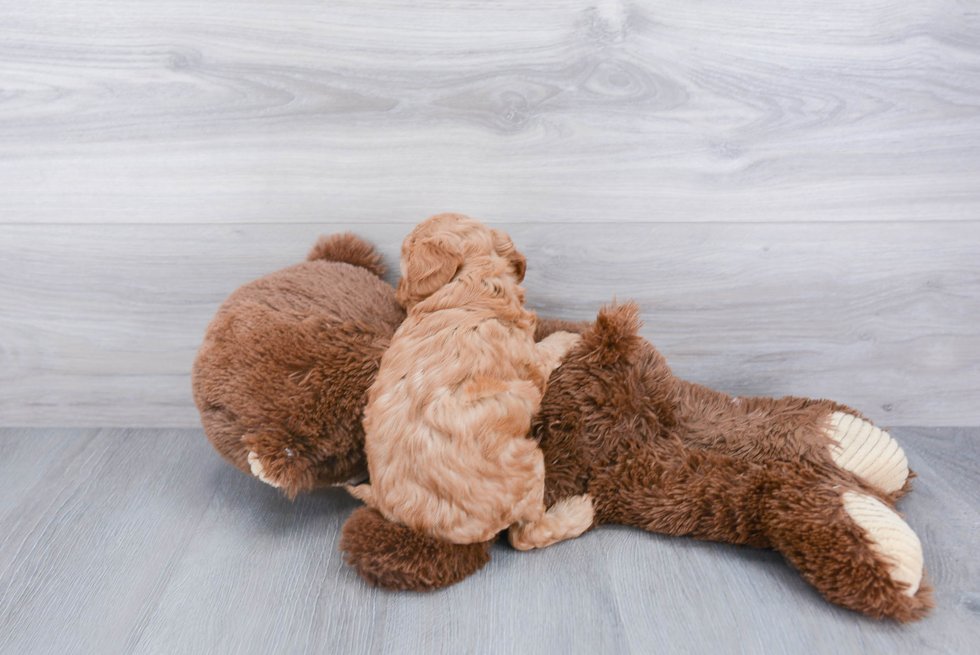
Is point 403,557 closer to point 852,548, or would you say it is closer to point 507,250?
point 507,250

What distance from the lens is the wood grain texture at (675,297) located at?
1.06 m

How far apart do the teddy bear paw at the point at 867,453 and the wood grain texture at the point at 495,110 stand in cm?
34

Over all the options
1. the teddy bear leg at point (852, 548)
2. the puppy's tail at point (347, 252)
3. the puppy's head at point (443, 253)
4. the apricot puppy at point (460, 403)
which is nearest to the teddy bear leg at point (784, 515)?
the teddy bear leg at point (852, 548)

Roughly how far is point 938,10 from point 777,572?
834 millimetres

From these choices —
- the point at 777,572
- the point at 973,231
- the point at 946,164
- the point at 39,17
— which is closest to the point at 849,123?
the point at 946,164

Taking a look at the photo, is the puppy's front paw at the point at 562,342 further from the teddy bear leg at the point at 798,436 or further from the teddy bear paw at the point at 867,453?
the teddy bear paw at the point at 867,453

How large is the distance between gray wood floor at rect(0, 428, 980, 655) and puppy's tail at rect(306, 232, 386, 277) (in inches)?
14.0

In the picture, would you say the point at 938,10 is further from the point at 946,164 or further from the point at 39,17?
the point at 39,17

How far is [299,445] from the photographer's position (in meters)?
0.85

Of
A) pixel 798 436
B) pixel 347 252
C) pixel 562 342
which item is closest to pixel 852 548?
pixel 798 436

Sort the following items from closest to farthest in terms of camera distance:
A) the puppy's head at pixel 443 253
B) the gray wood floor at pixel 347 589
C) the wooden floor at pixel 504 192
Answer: the gray wood floor at pixel 347 589 < the puppy's head at pixel 443 253 < the wooden floor at pixel 504 192

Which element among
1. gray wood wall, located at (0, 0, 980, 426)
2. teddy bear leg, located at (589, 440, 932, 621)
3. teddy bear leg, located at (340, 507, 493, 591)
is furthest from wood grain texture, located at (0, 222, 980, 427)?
teddy bear leg, located at (340, 507, 493, 591)

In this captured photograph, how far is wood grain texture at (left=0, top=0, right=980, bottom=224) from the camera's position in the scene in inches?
38.1

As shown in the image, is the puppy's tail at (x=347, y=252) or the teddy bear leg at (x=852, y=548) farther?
the puppy's tail at (x=347, y=252)
